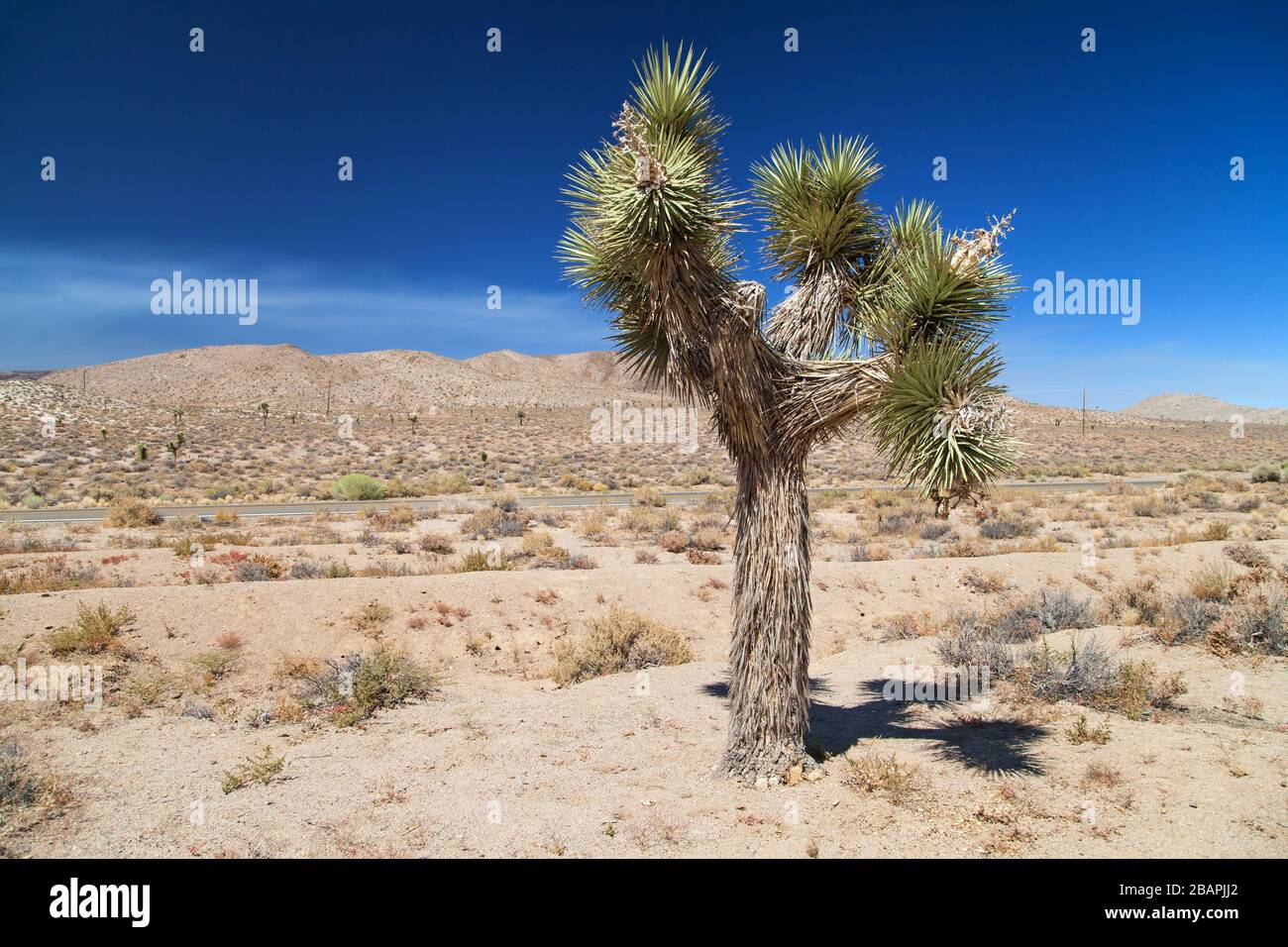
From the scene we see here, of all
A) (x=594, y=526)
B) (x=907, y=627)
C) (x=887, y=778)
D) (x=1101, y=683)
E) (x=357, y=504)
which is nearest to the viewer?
(x=887, y=778)

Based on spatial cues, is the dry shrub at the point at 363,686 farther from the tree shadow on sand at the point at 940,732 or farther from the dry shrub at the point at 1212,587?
the dry shrub at the point at 1212,587

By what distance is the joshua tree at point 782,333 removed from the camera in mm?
4629

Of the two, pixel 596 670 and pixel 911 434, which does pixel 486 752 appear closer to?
pixel 596 670

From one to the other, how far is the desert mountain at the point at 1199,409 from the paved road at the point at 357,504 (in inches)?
6485

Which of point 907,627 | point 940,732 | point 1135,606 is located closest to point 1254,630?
point 1135,606

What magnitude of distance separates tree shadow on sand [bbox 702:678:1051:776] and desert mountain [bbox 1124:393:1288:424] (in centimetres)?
17960

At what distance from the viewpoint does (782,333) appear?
6.07 meters

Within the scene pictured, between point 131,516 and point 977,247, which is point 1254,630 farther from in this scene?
point 131,516

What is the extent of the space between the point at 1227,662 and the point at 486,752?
8.55m

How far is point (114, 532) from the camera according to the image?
1683 centimetres

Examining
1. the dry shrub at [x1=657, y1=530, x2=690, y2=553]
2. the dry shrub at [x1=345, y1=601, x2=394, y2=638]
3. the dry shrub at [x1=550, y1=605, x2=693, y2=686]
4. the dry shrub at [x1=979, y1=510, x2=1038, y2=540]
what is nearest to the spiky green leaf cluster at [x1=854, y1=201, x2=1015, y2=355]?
the dry shrub at [x1=550, y1=605, x2=693, y2=686]
